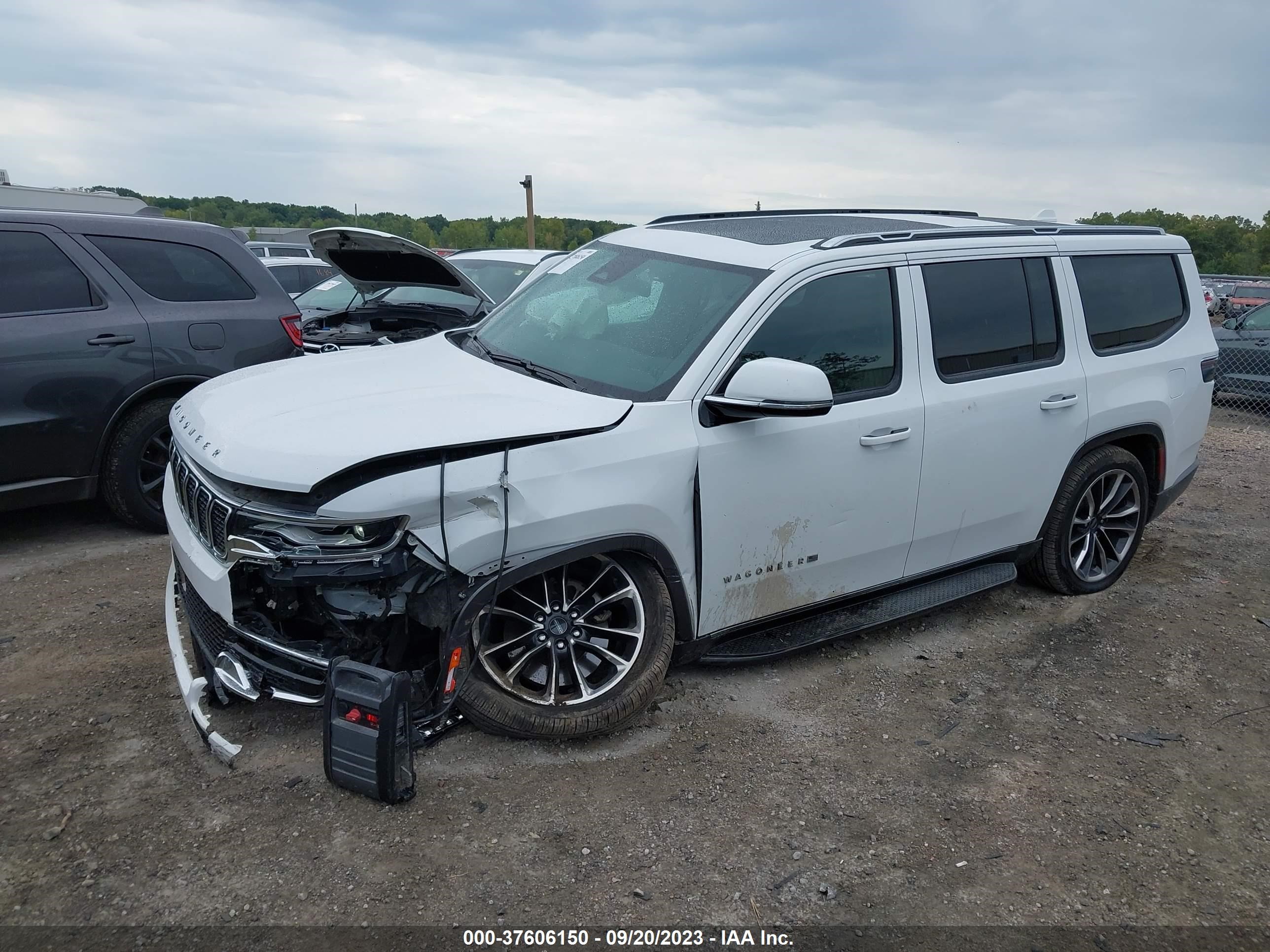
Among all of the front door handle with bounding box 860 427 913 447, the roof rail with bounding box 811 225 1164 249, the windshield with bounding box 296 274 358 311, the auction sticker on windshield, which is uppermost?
the roof rail with bounding box 811 225 1164 249

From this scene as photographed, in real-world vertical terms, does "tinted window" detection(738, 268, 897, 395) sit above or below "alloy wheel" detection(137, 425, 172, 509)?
above

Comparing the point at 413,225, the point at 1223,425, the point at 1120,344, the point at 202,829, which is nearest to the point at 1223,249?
the point at 413,225

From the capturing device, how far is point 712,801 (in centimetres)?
327

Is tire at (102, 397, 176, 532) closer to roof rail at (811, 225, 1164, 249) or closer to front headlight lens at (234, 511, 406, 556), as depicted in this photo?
Answer: front headlight lens at (234, 511, 406, 556)

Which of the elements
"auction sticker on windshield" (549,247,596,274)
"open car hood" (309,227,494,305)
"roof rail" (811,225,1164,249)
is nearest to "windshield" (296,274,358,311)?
"open car hood" (309,227,494,305)

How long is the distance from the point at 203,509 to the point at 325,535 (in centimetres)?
57

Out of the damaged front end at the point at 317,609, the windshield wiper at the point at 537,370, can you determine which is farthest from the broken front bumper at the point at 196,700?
the windshield wiper at the point at 537,370

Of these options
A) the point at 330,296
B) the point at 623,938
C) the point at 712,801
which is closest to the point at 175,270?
the point at 330,296

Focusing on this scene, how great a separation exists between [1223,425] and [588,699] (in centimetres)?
987

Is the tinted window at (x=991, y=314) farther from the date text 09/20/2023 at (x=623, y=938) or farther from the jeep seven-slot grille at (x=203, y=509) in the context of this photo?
the jeep seven-slot grille at (x=203, y=509)

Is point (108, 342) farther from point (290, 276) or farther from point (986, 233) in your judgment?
point (290, 276)

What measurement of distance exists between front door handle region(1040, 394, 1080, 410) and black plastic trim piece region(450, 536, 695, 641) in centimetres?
208

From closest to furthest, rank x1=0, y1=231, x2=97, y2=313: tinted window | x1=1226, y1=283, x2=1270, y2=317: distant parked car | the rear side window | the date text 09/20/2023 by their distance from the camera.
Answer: the date text 09/20/2023 < the rear side window < x1=0, y1=231, x2=97, y2=313: tinted window < x1=1226, y1=283, x2=1270, y2=317: distant parked car

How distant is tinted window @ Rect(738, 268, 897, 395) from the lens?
3689 millimetres
